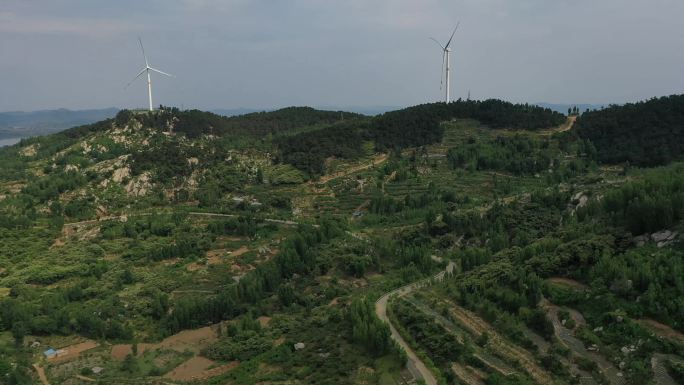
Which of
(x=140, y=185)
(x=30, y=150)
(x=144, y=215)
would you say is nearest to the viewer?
(x=144, y=215)

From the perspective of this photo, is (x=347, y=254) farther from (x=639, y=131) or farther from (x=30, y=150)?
(x=30, y=150)

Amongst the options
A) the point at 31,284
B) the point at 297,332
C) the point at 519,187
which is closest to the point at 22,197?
the point at 31,284

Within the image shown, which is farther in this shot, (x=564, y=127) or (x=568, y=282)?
(x=564, y=127)

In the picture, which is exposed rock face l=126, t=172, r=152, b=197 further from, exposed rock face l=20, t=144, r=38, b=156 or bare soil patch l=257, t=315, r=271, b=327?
bare soil patch l=257, t=315, r=271, b=327

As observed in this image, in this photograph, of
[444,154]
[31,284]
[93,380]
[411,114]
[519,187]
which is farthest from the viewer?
[411,114]

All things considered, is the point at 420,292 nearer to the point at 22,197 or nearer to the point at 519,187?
the point at 519,187

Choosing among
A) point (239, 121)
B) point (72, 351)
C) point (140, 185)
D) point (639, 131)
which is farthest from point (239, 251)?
point (239, 121)
